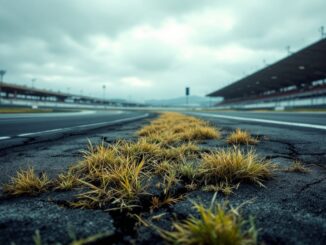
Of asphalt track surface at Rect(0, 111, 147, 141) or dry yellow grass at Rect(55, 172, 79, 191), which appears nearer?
dry yellow grass at Rect(55, 172, 79, 191)

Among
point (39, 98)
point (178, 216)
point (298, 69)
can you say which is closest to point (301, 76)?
point (298, 69)

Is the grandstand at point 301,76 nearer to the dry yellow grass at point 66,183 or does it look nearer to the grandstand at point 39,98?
the dry yellow grass at point 66,183

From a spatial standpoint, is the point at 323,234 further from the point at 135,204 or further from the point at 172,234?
the point at 135,204

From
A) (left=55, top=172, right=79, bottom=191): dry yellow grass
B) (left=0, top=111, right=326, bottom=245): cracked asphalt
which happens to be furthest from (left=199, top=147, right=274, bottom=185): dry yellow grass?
(left=55, top=172, right=79, bottom=191): dry yellow grass

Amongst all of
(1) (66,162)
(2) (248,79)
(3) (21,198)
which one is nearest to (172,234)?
(3) (21,198)

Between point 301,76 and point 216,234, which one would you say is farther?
point 301,76

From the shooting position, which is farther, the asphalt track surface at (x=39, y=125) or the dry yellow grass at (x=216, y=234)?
the asphalt track surface at (x=39, y=125)

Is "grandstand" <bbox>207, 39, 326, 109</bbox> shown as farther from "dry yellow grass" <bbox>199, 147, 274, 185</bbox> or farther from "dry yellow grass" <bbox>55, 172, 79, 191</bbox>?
"dry yellow grass" <bbox>55, 172, 79, 191</bbox>

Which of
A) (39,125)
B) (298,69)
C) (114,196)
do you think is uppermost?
(298,69)

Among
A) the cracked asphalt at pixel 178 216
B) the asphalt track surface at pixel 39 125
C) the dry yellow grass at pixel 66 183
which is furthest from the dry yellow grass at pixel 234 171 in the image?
the asphalt track surface at pixel 39 125

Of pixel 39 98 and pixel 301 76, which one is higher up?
pixel 301 76

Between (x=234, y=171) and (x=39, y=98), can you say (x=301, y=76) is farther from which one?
(x=39, y=98)
